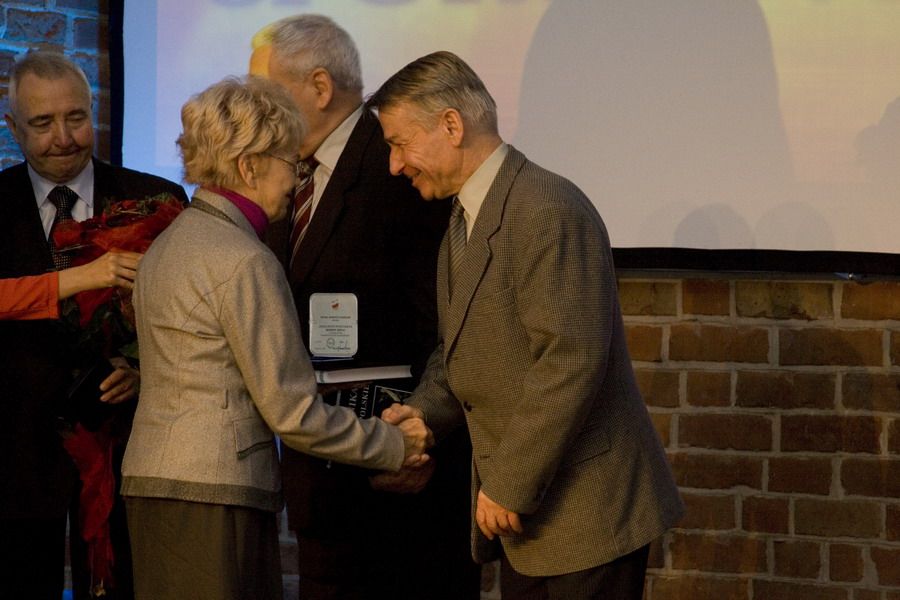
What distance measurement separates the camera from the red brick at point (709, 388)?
10.8ft

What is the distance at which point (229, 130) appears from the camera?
215 centimetres

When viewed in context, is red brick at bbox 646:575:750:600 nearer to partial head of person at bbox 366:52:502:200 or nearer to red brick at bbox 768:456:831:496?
red brick at bbox 768:456:831:496

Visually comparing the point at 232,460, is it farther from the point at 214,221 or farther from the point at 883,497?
the point at 883,497

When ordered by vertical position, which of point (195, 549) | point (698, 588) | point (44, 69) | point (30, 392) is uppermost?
point (44, 69)

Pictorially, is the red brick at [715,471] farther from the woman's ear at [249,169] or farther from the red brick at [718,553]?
the woman's ear at [249,169]

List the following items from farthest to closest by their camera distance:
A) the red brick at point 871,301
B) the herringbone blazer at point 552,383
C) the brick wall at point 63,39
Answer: the brick wall at point 63,39 < the red brick at point 871,301 < the herringbone blazer at point 552,383

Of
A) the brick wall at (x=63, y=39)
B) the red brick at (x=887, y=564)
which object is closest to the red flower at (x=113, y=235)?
the brick wall at (x=63, y=39)

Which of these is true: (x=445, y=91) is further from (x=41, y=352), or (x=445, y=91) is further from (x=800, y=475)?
(x=800, y=475)

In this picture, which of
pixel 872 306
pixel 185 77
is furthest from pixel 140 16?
pixel 872 306

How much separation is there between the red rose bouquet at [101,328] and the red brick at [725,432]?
1.56 meters

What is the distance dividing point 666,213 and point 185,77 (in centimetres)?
150

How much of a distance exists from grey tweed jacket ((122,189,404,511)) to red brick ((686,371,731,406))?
4.98 ft

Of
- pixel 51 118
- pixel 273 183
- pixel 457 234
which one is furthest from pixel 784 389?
pixel 51 118

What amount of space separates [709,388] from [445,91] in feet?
4.83
